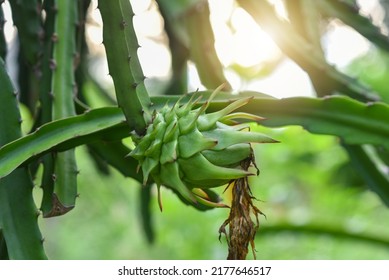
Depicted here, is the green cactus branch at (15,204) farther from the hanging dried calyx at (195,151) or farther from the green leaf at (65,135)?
the hanging dried calyx at (195,151)

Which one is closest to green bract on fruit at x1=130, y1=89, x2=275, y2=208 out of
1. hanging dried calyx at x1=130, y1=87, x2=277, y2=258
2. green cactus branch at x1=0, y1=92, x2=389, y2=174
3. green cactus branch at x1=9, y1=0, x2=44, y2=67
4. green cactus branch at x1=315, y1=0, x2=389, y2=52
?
hanging dried calyx at x1=130, y1=87, x2=277, y2=258

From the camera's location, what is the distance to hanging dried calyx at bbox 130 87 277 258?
62 centimetres

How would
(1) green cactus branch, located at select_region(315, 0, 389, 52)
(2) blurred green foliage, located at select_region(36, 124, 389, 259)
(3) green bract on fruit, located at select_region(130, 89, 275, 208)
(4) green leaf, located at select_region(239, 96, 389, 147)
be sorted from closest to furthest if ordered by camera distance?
(3) green bract on fruit, located at select_region(130, 89, 275, 208) < (4) green leaf, located at select_region(239, 96, 389, 147) < (1) green cactus branch, located at select_region(315, 0, 389, 52) < (2) blurred green foliage, located at select_region(36, 124, 389, 259)

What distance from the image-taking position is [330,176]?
8.63 feet

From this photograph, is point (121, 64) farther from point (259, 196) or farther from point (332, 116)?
point (259, 196)

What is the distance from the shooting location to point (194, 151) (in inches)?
24.6

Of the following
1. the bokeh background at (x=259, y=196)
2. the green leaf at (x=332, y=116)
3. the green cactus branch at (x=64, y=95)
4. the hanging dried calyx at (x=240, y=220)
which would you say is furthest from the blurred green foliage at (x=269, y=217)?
the hanging dried calyx at (x=240, y=220)

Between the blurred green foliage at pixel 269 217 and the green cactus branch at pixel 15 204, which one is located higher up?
the blurred green foliage at pixel 269 217

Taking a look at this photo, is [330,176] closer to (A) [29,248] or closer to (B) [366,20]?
(B) [366,20]

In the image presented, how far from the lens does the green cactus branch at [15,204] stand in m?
0.76

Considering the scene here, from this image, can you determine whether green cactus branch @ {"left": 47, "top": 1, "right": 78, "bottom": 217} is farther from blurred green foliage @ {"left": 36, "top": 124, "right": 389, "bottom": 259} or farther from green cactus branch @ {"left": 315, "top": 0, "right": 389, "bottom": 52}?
blurred green foliage @ {"left": 36, "top": 124, "right": 389, "bottom": 259}

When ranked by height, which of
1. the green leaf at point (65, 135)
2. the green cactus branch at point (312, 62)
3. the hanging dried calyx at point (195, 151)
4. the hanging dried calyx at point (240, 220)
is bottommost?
the hanging dried calyx at point (240, 220)

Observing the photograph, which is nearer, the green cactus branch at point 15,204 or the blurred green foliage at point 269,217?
the green cactus branch at point 15,204

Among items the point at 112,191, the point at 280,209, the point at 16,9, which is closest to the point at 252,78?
the point at 16,9
